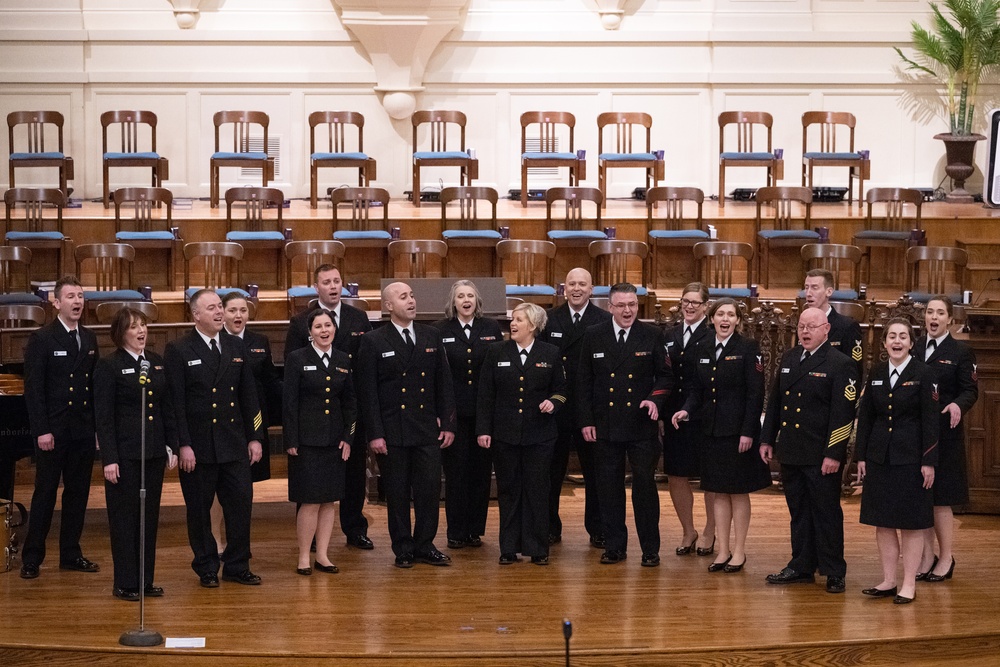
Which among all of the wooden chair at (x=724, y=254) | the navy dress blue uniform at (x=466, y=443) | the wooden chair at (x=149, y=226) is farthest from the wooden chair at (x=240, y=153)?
the navy dress blue uniform at (x=466, y=443)

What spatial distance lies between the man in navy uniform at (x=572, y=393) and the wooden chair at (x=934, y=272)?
3.18 metres

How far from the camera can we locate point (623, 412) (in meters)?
5.98

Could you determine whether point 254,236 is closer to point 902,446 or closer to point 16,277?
point 16,277

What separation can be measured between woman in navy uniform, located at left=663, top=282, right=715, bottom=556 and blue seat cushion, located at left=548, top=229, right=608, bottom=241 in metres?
3.70

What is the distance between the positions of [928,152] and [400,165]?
4.76m

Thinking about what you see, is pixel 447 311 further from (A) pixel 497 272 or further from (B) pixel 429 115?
(B) pixel 429 115

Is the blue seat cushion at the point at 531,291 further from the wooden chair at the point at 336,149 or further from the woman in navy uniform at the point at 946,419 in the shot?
the woman in navy uniform at the point at 946,419

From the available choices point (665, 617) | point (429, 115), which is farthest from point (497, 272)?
point (665, 617)

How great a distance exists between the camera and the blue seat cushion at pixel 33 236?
9.61 meters

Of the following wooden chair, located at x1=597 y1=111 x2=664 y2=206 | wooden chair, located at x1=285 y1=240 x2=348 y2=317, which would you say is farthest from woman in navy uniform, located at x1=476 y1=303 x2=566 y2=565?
wooden chair, located at x1=597 y1=111 x2=664 y2=206

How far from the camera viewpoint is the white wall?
1166cm

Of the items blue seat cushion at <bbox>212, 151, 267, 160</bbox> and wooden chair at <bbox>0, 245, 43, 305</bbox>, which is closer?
wooden chair at <bbox>0, 245, 43, 305</bbox>

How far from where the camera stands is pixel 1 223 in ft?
33.2

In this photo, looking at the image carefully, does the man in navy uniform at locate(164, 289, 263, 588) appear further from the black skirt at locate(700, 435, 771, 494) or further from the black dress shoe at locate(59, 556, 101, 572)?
the black skirt at locate(700, 435, 771, 494)
